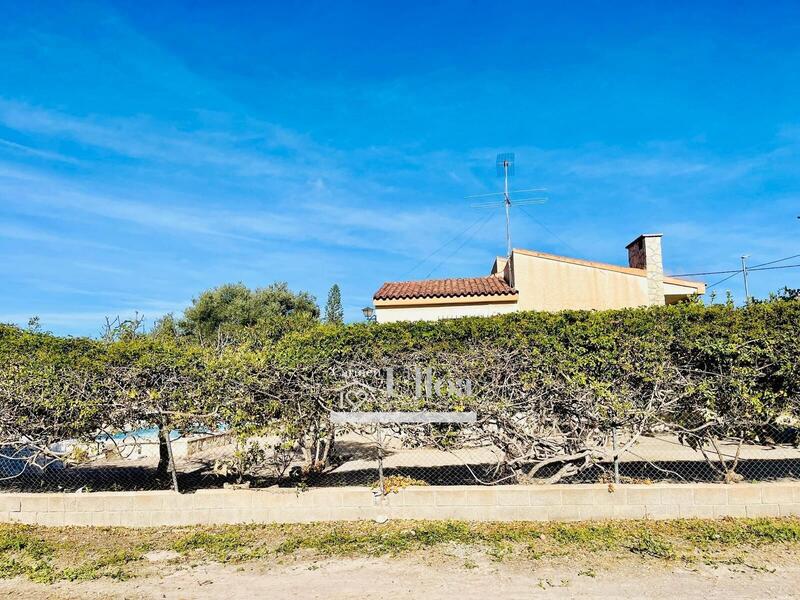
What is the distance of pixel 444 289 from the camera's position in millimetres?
14383

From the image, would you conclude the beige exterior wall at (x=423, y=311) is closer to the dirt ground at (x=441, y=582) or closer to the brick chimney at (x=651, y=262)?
the brick chimney at (x=651, y=262)

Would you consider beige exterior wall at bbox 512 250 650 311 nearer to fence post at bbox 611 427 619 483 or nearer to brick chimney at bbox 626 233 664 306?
brick chimney at bbox 626 233 664 306

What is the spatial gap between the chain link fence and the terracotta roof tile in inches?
171

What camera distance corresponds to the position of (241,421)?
757 cm

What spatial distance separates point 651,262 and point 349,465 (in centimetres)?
994

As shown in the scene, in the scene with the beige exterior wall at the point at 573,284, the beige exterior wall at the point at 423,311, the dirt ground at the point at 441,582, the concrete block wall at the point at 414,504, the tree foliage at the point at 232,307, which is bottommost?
the dirt ground at the point at 441,582

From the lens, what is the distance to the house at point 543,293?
13.7 m

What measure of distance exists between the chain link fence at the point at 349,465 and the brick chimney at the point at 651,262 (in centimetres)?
450

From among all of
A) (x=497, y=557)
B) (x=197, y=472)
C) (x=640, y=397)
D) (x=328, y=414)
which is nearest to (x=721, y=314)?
(x=640, y=397)

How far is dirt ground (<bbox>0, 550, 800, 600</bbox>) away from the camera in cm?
478

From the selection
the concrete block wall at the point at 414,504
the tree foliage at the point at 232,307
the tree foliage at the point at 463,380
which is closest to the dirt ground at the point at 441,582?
the concrete block wall at the point at 414,504

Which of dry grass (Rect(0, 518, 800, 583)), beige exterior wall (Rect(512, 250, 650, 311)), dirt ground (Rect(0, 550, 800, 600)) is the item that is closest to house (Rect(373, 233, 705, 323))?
beige exterior wall (Rect(512, 250, 650, 311))

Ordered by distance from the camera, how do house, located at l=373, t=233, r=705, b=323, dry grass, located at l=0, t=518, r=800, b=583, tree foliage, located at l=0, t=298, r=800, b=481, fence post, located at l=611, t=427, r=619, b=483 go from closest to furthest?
dry grass, located at l=0, t=518, r=800, b=583
fence post, located at l=611, t=427, r=619, b=483
tree foliage, located at l=0, t=298, r=800, b=481
house, located at l=373, t=233, r=705, b=323

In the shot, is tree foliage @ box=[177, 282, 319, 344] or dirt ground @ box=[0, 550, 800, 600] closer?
dirt ground @ box=[0, 550, 800, 600]
